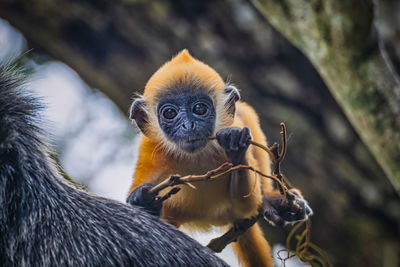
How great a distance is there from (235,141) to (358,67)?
4.89 feet

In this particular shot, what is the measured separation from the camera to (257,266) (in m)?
3.20

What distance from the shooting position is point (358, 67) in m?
3.42

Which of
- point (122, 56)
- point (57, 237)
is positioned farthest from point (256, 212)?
point (122, 56)

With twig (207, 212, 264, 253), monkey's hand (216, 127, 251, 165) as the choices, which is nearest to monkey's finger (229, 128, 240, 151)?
monkey's hand (216, 127, 251, 165)

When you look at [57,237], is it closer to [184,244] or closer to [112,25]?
[184,244]

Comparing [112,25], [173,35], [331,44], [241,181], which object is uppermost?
[112,25]

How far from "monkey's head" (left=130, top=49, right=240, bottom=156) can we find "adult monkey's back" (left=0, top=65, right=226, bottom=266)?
A: 0.50 m

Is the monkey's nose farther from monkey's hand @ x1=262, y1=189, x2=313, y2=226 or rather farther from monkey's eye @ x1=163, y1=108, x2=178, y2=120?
monkey's hand @ x1=262, y1=189, x2=313, y2=226

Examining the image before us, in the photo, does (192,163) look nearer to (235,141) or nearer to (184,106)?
(184,106)

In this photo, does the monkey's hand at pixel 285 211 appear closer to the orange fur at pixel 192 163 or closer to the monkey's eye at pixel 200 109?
the orange fur at pixel 192 163

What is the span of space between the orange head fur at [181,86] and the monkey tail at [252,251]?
82cm

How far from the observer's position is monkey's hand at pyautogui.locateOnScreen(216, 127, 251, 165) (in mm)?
2377

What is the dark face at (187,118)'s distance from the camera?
279 cm

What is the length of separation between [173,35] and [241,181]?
2.95 meters
